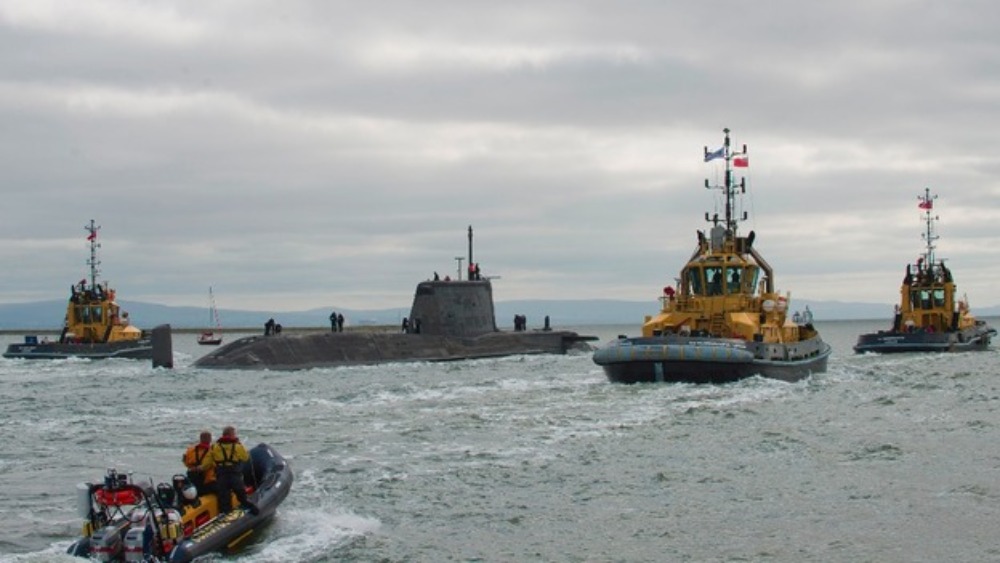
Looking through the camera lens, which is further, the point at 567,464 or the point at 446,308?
the point at 446,308

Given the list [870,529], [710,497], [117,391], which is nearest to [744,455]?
[710,497]

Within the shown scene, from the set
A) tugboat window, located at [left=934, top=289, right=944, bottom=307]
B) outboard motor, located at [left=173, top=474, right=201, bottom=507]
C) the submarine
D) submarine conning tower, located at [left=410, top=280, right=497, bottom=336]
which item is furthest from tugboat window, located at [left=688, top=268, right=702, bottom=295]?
tugboat window, located at [left=934, top=289, right=944, bottom=307]

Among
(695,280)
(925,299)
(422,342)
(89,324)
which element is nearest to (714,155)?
(695,280)

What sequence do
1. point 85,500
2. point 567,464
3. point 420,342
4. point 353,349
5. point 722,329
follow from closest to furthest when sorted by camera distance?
point 85,500
point 567,464
point 722,329
point 353,349
point 420,342

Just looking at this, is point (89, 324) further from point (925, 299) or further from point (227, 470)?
point (227, 470)

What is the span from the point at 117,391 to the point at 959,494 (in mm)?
30249

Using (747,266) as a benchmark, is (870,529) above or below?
below

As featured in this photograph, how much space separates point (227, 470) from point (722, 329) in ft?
83.9

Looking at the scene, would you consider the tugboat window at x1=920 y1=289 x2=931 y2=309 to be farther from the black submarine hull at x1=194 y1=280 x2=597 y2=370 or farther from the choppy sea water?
the choppy sea water

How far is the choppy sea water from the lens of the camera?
17.2 m

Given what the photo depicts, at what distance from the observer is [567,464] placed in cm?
2345

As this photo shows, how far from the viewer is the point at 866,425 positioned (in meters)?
28.6

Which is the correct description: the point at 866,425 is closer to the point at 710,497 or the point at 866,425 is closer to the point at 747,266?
the point at 710,497

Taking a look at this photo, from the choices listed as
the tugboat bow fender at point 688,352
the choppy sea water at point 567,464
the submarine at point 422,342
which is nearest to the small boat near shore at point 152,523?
the choppy sea water at point 567,464
